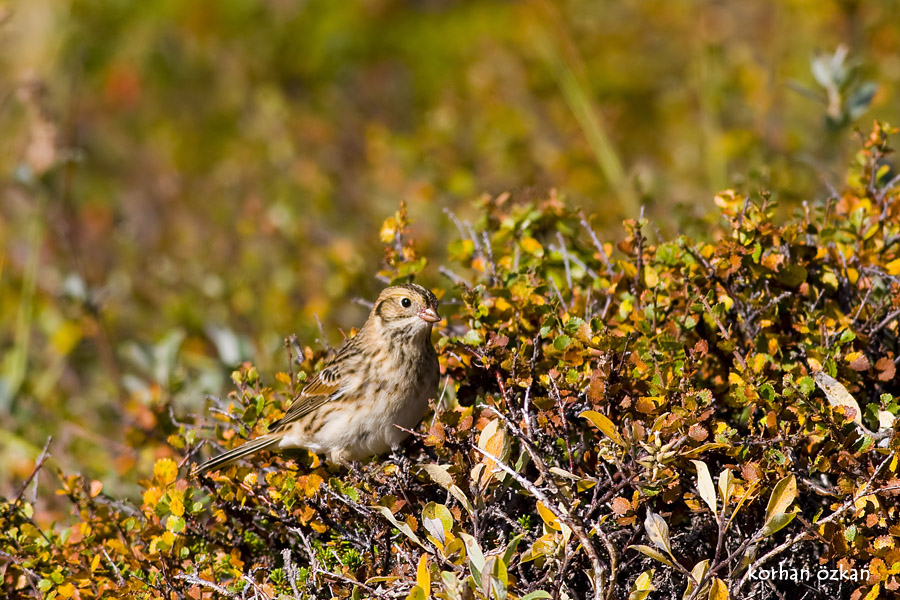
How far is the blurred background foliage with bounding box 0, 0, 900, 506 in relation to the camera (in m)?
5.38

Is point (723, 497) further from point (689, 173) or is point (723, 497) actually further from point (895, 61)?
point (895, 61)

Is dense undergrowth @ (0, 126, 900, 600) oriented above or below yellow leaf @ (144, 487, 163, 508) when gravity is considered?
below

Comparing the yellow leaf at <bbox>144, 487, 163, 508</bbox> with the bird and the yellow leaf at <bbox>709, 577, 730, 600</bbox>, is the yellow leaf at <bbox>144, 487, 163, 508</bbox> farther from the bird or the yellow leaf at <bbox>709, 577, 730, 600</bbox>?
the yellow leaf at <bbox>709, 577, 730, 600</bbox>

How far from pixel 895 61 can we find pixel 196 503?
22.7ft

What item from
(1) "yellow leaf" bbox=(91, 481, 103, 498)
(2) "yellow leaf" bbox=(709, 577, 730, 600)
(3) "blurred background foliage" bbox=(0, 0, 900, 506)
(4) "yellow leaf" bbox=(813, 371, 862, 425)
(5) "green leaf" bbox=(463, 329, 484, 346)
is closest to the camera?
(2) "yellow leaf" bbox=(709, 577, 730, 600)

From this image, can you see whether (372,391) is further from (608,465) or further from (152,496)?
(608,465)

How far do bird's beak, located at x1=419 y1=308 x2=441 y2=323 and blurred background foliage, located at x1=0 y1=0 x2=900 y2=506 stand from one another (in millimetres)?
397

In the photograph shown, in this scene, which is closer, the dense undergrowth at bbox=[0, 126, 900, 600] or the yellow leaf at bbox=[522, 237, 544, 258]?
the dense undergrowth at bbox=[0, 126, 900, 600]

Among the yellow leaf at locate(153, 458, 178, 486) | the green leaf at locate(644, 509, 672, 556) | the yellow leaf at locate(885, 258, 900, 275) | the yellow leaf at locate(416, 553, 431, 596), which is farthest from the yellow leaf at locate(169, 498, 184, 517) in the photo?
the yellow leaf at locate(885, 258, 900, 275)

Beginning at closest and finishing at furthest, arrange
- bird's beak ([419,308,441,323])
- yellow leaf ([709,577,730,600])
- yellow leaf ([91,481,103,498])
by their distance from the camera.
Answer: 1. yellow leaf ([709,577,730,600])
2. yellow leaf ([91,481,103,498])
3. bird's beak ([419,308,441,323])

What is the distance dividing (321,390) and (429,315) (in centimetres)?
62

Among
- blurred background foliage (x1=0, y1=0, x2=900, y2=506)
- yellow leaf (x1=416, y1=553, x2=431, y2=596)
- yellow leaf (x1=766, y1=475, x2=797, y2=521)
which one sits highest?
blurred background foliage (x1=0, y1=0, x2=900, y2=506)

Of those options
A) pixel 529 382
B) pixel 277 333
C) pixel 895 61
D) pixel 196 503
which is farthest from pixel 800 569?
pixel 895 61

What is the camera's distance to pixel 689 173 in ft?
24.3
